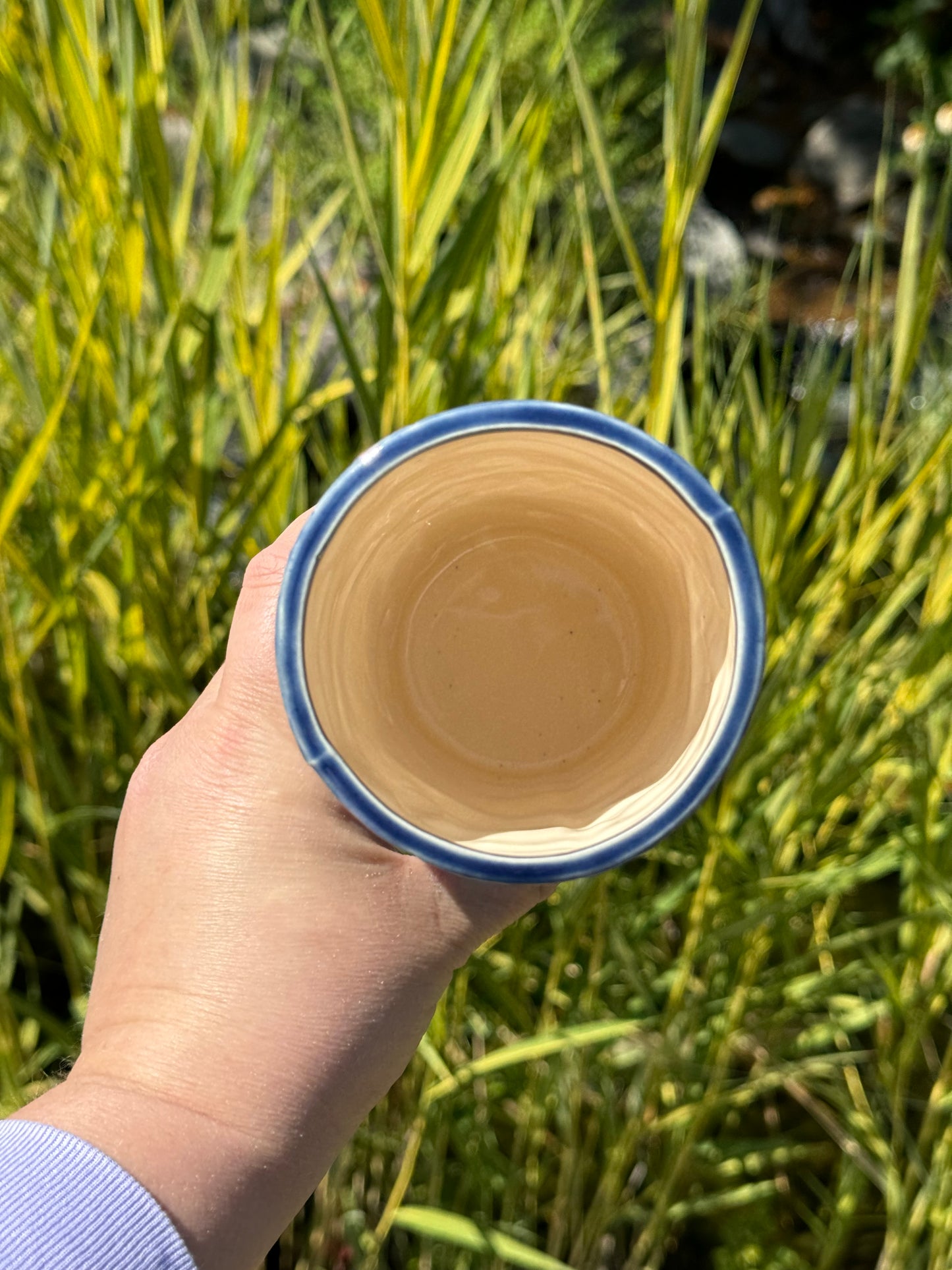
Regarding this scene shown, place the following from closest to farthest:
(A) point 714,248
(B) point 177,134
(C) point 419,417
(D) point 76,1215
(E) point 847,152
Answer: (D) point 76,1215 → (C) point 419,417 → (B) point 177,134 → (A) point 714,248 → (E) point 847,152

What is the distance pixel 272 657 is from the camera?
24.2 inches

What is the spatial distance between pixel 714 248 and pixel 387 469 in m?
2.48

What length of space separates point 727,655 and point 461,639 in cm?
27

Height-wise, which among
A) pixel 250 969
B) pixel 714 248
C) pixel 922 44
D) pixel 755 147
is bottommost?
pixel 714 248

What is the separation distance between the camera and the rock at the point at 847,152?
9.77ft

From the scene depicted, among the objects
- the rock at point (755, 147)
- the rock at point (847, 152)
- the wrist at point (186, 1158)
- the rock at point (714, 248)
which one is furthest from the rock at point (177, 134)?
the wrist at point (186, 1158)

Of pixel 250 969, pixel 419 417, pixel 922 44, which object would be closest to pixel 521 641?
pixel 419 417

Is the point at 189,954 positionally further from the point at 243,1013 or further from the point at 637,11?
the point at 637,11

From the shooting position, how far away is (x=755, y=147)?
10.4 feet

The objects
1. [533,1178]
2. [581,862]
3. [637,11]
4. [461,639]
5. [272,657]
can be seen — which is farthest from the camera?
[637,11]

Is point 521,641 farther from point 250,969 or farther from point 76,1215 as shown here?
point 76,1215

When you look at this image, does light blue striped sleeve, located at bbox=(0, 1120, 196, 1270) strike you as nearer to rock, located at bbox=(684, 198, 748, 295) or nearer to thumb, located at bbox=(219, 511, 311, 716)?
thumb, located at bbox=(219, 511, 311, 716)

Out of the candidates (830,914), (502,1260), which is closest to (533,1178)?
(502,1260)

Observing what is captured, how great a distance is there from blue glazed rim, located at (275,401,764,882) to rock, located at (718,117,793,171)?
3.06m
